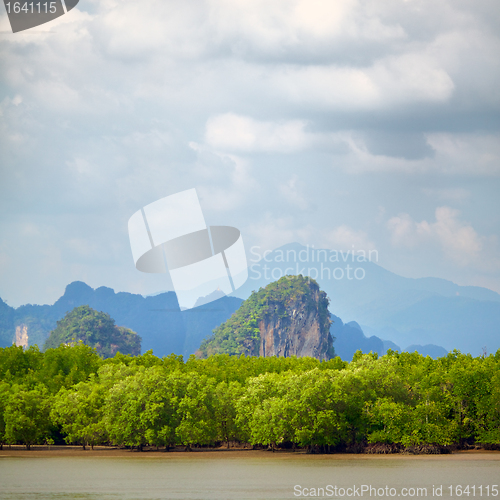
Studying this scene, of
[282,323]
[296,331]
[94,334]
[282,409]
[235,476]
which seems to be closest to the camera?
[235,476]

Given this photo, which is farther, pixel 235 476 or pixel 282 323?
pixel 282 323

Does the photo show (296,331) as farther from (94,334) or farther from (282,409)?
(282,409)

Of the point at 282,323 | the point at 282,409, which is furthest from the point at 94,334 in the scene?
the point at 282,409

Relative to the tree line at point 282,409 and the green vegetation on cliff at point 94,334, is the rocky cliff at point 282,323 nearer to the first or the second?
the green vegetation on cliff at point 94,334

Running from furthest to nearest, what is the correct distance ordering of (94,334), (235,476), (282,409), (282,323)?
(282,323), (94,334), (282,409), (235,476)

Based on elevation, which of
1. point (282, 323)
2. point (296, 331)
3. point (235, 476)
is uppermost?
point (282, 323)

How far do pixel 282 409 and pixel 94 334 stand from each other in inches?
3906

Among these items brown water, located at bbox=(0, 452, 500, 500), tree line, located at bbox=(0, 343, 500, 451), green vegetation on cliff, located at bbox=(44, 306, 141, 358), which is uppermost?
green vegetation on cliff, located at bbox=(44, 306, 141, 358)

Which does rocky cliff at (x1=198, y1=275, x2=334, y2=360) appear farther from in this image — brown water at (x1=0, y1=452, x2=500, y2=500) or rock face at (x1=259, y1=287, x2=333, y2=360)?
brown water at (x1=0, y1=452, x2=500, y2=500)

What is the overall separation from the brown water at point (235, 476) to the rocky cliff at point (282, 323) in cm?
10282

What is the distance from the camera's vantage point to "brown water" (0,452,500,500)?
3048cm

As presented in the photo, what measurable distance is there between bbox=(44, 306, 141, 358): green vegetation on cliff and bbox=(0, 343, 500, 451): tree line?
8468 centimetres

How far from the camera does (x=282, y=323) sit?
15738 centimetres

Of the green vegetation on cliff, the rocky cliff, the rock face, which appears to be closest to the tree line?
the green vegetation on cliff
